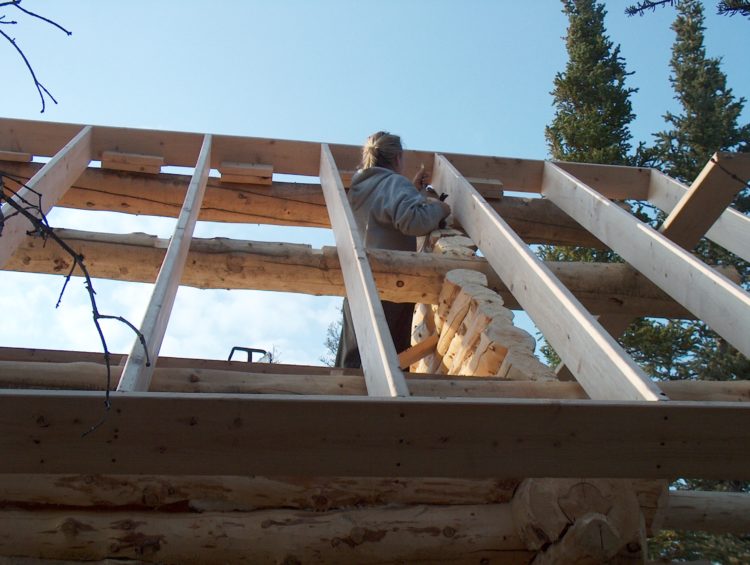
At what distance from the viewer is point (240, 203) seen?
19.3ft

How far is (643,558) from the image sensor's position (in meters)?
3.11

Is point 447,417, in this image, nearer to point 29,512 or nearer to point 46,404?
point 46,404

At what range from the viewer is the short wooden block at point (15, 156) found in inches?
225

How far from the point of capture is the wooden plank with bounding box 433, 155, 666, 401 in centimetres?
291

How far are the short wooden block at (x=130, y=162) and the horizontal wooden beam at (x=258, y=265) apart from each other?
2.97 ft

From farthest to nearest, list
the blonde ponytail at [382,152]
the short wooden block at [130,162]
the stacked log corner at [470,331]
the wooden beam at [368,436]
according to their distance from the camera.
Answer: the short wooden block at [130,162]
the blonde ponytail at [382,152]
the stacked log corner at [470,331]
the wooden beam at [368,436]

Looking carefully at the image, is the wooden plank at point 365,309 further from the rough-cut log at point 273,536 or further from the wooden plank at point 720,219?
the wooden plank at point 720,219

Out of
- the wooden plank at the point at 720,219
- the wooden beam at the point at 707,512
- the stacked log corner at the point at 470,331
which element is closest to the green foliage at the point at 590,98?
the wooden plank at the point at 720,219

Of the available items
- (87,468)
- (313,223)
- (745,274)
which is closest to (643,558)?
(87,468)

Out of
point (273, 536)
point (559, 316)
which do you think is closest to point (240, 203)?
point (559, 316)

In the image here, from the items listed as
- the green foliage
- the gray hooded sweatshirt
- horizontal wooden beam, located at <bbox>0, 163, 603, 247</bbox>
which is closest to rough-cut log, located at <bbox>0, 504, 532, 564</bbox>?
the gray hooded sweatshirt

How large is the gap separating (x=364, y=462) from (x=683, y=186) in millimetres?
3918

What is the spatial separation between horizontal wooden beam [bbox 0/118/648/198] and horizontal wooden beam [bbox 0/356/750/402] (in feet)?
7.97

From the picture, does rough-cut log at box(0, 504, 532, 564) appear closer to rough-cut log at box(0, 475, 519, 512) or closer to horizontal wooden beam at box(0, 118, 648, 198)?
rough-cut log at box(0, 475, 519, 512)
